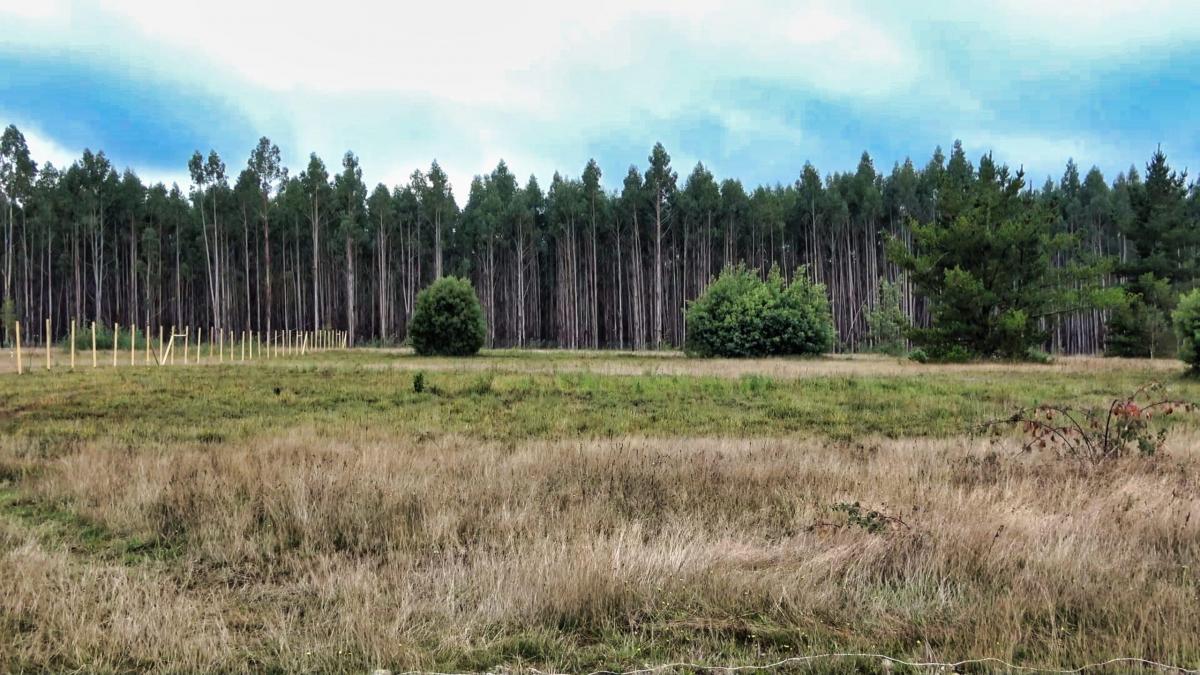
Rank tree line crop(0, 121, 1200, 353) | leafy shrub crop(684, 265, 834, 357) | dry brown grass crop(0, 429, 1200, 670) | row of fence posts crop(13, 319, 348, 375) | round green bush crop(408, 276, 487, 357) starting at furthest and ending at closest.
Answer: tree line crop(0, 121, 1200, 353), leafy shrub crop(684, 265, 834, 357), round green bush crop(408, 276, 487, 357), row of fence posts crop(13, 319, 348, 375), dry brown grass crop(0, 429, 1200, 670)

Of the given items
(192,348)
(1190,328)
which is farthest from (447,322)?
(1190,328)

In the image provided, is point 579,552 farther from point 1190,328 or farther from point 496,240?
point 496,240

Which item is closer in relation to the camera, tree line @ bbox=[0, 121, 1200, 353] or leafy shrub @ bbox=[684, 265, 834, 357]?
leafy shrub @ bbox=[684, 265, 834, 357]

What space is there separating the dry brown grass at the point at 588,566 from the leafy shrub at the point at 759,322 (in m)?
30.4

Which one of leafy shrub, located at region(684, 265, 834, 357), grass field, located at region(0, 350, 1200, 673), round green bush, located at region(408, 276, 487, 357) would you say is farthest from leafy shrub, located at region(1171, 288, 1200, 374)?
round green bush, located at region(408, 276, 487, 357)

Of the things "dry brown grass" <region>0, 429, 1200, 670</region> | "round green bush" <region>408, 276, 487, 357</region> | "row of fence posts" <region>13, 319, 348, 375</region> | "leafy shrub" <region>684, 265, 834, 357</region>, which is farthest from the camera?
"leafy shrub" <region>684, 265, 834, 357</region>

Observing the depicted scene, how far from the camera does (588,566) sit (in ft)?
14.3

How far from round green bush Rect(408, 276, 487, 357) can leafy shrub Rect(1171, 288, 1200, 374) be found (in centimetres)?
2908

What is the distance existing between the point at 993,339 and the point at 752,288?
507 inches

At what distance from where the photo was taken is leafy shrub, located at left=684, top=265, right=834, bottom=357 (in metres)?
38.2

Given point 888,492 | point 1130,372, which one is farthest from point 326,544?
point 1130,372

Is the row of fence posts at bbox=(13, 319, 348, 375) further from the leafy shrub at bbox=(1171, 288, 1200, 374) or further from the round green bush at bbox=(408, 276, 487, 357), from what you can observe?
the leafy shrub at bbox=(1171, 288, 1200, 374)

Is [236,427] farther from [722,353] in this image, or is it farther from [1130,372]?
[722,353]

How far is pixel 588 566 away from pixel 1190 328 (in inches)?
922
